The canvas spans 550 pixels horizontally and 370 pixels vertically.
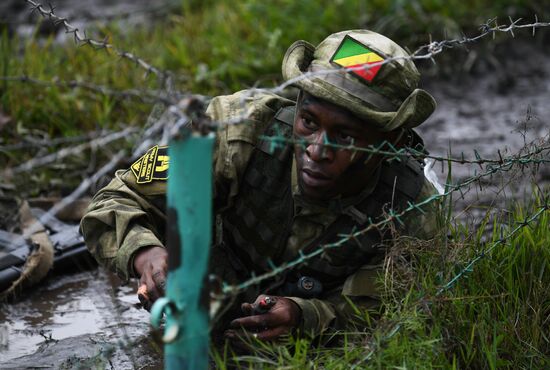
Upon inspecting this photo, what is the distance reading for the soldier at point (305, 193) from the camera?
2.89 m

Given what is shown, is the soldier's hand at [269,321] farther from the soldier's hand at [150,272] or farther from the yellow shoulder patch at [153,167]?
the yellow shoulder patch at [153,167]

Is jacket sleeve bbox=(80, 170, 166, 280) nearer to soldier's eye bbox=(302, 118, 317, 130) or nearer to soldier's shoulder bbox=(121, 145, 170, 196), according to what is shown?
soldier's shoulder bbox=(121, 145, 170, 196)

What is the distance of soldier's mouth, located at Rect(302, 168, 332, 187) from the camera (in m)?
2.91

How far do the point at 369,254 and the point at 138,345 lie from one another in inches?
35.7

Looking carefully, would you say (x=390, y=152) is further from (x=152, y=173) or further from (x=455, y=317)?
(x=152, y=173)

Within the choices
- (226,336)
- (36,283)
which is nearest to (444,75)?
(36,283)

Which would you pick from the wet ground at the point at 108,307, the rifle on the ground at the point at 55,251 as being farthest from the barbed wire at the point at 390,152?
the rifle on the ground at the point at 55,251

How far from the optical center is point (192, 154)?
79.6 inches

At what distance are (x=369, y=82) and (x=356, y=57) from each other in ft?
0.30

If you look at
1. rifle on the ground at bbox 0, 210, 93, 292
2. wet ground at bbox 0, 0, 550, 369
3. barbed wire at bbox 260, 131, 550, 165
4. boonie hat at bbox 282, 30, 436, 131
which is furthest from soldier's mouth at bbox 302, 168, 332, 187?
rifle on the ground at bbox 0, 210, 93, 292

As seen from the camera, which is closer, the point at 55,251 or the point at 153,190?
the point at 153,190

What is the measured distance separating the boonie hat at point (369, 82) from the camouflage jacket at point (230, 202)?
0.93 feet

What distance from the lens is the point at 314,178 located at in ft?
9.59

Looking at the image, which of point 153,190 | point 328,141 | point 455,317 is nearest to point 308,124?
point 328,141
